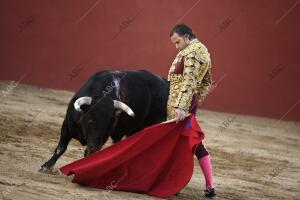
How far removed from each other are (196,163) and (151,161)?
1.98m

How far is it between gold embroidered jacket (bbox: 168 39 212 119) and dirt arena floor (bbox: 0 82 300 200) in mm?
675

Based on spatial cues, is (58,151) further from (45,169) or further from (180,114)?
(180,114)

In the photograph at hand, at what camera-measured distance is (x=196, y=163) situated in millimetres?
6105

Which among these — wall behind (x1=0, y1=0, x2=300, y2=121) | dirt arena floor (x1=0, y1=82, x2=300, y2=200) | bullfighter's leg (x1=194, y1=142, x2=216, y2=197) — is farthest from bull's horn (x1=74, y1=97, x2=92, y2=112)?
wall behind (x1=0, y1=0, x2=300, y2=121)

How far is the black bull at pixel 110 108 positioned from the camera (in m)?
4.37

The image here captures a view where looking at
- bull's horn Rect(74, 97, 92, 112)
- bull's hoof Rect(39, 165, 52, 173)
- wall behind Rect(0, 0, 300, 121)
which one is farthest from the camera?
wall behind Rect(0, 0, 300, 121)

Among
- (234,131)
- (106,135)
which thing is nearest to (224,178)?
(106,135)

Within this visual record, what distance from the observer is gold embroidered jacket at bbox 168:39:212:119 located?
405cm

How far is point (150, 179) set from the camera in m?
4.17

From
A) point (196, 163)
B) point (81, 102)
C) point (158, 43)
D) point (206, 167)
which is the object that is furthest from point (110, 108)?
point (158, 43)

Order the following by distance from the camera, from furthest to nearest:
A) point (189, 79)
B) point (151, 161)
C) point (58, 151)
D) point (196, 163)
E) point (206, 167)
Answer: point (196, 163) → point (58, 151) → point (206, 167) → point (151, 161) → point (189, 79)

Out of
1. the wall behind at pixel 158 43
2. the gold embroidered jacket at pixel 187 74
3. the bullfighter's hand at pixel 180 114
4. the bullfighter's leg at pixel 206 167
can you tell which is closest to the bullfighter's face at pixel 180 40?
the gold embroidered jacket at pixel 187 74

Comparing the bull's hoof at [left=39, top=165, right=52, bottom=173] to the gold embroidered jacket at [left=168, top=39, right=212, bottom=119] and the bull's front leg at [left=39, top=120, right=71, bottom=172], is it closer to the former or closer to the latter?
the bull's front leg at [left=39, top=120, right=71, bottom=172]

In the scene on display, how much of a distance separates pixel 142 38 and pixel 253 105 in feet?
7.24
